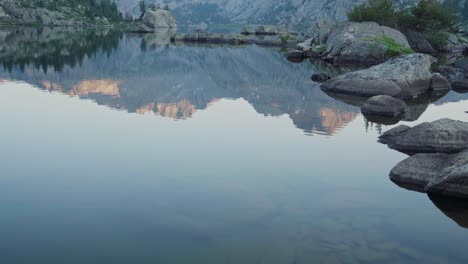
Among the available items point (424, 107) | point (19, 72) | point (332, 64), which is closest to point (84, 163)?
point (424, 107)

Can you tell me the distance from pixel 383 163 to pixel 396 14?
8542 centimetres

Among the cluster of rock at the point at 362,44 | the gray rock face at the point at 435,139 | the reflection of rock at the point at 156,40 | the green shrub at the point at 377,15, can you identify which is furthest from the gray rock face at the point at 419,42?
the gray rock face at the point at 435,139

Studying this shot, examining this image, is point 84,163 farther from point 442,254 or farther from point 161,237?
point 442,254

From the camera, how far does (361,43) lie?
71.0 m

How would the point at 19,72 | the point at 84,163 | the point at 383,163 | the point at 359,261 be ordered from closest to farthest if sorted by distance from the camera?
the point at 359,261 < the point at 84,163 < the point at 383,163 < the point at 19,72

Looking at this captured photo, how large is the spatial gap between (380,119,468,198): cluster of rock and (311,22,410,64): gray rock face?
45.6 m

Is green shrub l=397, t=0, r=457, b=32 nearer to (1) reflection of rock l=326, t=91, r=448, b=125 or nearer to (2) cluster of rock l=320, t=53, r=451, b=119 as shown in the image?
(2) cluster of rock l=320, t=53, r=451, b=119

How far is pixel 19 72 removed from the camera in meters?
53.1

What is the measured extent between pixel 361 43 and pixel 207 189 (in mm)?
58491

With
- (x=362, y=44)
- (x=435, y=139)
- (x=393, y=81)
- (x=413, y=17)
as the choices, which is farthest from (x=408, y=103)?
(x=413, y=17)

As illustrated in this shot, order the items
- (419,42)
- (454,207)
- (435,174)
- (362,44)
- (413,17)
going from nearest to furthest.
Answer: (454,207) < (435,174) < (362,44) < (419,42) < (413,17)

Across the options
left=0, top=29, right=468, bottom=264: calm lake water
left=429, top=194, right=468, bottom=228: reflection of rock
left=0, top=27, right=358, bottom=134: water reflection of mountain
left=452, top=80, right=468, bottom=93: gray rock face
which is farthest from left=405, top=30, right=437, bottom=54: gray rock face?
left=429, top=194, right=468, bottom=228: reflection of rock

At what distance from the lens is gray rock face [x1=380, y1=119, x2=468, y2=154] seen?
74.8ft

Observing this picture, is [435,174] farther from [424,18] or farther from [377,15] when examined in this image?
[424,18]
